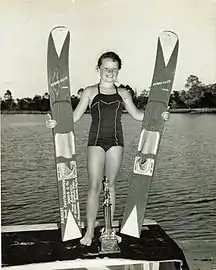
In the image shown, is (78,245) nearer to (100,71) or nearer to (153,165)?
(153,165)

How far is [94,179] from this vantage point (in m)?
1.75

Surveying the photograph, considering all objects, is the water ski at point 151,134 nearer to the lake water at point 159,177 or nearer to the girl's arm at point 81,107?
the lake water at point 159,177

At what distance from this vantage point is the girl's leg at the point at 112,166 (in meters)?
1.77

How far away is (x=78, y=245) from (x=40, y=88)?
522 millimetres

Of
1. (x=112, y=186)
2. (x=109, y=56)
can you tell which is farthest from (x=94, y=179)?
(x=109, y=56)

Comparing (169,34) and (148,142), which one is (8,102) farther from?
(169,34)

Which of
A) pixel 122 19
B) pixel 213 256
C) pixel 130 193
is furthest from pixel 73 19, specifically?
pixel 213 256

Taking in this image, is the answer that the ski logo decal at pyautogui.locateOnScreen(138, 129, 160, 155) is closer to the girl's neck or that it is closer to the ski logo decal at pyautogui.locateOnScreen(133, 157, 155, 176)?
the ski logo decal at pyautogui.locateOnScreen(133, 157, 155, 176)

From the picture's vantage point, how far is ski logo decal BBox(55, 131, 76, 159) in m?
1.73

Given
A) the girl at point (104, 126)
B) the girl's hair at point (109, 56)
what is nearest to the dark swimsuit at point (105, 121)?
the girl at point (104, 126)

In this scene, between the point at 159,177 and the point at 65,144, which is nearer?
the point at 65,144

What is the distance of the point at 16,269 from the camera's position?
1.59 m

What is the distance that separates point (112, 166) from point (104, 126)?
14 centimetres

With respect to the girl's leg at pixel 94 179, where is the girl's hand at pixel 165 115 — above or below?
above
